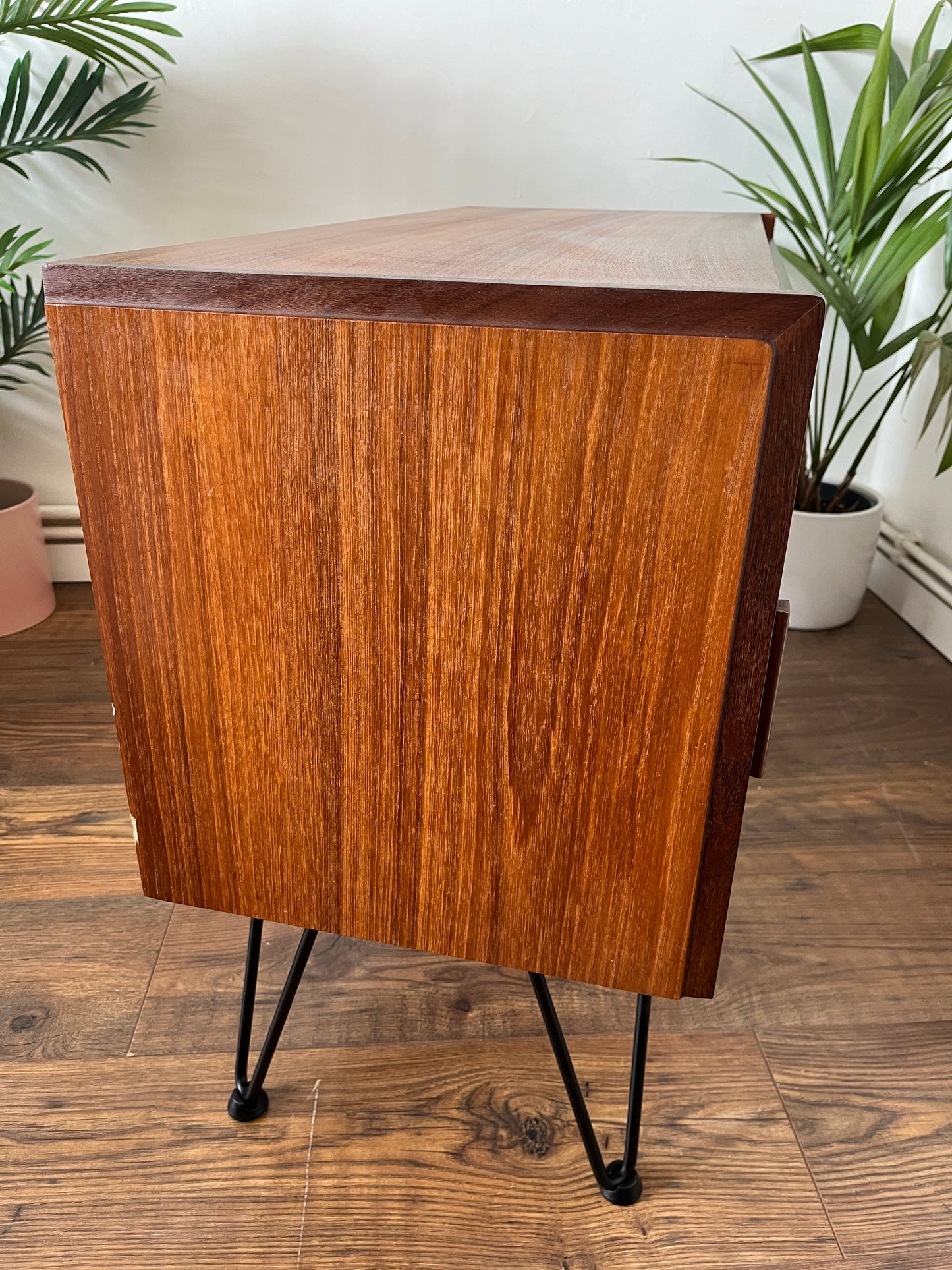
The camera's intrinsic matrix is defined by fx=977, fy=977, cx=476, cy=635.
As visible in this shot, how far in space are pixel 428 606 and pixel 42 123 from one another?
1.59m

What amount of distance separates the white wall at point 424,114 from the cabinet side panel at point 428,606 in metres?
Result: 1.36

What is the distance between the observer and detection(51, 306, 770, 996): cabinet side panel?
0.49 metres

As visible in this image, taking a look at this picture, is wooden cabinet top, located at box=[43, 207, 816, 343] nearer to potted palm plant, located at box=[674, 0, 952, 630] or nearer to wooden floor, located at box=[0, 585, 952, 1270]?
wooden floor, located at box=[0, 585, 952, 1270]

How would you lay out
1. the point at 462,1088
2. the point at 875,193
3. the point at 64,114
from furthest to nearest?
the point at 64,114, the point at 875,193, the point at 462,1088

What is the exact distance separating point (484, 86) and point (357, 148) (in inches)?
9.6

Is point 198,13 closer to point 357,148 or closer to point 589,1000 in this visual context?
point 357,148

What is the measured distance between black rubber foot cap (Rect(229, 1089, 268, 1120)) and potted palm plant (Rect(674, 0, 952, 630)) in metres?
1.12

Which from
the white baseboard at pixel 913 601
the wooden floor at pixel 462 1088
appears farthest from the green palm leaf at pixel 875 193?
the wooden floor at pixel 462 1088

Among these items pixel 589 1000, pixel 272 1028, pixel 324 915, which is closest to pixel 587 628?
pixel 324 915

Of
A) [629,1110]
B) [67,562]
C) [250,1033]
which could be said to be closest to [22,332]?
[67,562]

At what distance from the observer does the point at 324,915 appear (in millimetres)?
668

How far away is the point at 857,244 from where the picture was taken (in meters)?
1.49

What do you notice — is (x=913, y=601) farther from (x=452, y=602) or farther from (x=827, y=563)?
(x=452, y=602)

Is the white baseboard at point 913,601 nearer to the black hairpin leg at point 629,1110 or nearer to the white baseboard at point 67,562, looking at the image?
the black hairpin leg at point 629,1110
